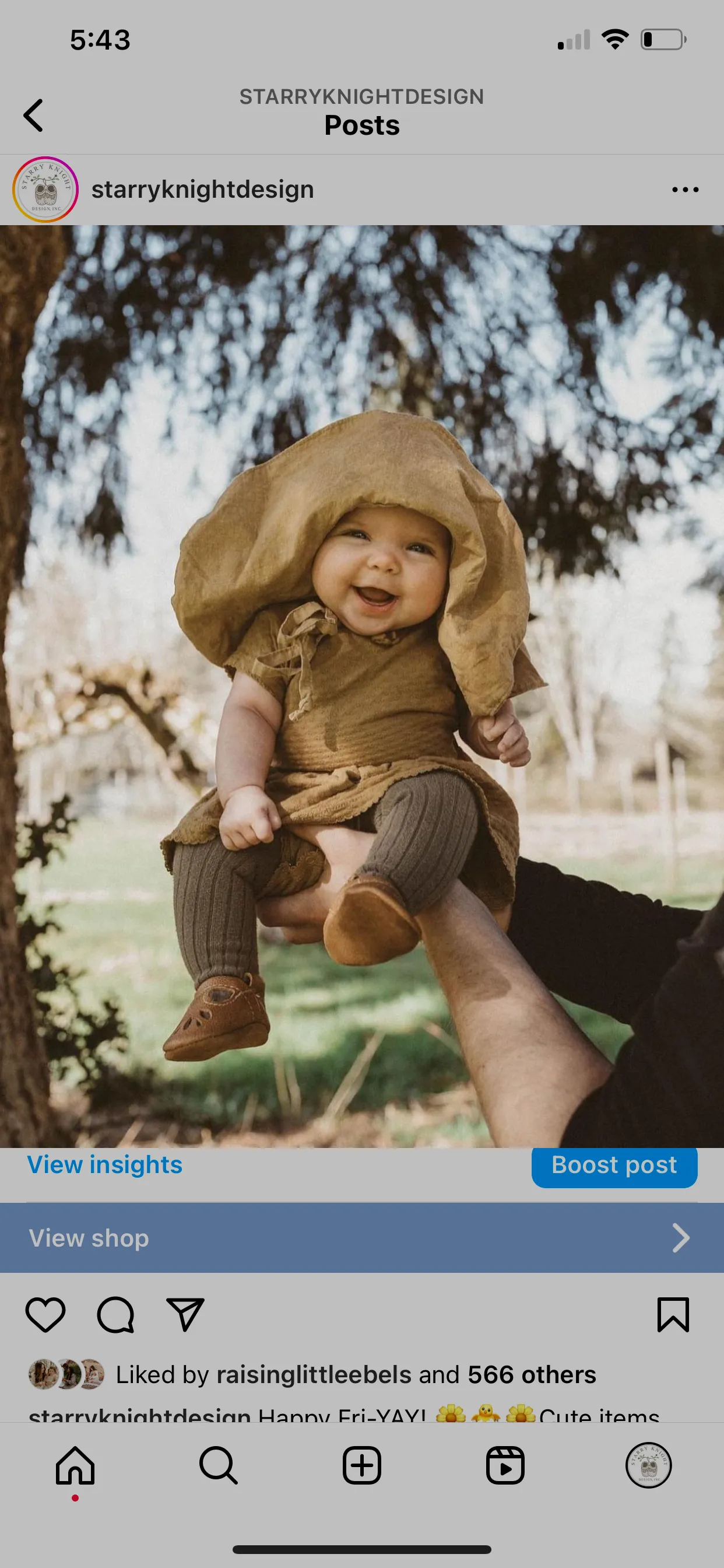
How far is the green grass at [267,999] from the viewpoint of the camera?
3.86 meters

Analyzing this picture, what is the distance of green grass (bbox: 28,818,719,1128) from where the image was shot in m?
3.86

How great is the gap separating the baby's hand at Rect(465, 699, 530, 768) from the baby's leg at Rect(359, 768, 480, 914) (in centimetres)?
9
